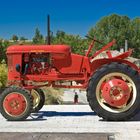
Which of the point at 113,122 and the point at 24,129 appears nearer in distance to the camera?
the point at 24,129

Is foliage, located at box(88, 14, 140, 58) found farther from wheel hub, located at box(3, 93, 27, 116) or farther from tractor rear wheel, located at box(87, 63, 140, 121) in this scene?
wheel hub, located at box(3, 93, 27, 116)

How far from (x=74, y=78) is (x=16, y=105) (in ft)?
4.40

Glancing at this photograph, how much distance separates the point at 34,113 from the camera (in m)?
10.9

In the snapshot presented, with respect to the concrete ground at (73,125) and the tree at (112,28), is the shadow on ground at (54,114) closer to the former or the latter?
the concrete ground at (73,125)

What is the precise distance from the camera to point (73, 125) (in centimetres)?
909

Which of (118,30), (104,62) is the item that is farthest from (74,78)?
(118,30)

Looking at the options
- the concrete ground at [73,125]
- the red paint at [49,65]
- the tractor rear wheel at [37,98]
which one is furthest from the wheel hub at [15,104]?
the tractor rear wheel at [37,98]

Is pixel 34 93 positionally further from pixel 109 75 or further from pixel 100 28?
pixel 100 28

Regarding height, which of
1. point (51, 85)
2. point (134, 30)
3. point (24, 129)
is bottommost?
point (24, 129)

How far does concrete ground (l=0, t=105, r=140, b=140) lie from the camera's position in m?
8.37

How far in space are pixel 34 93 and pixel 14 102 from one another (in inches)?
55.0

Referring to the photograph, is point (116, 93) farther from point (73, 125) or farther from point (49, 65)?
point (49, 65)

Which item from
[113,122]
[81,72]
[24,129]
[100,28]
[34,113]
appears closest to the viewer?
[24,129]

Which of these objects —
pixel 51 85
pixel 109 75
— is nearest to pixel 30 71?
pixel 51 85
